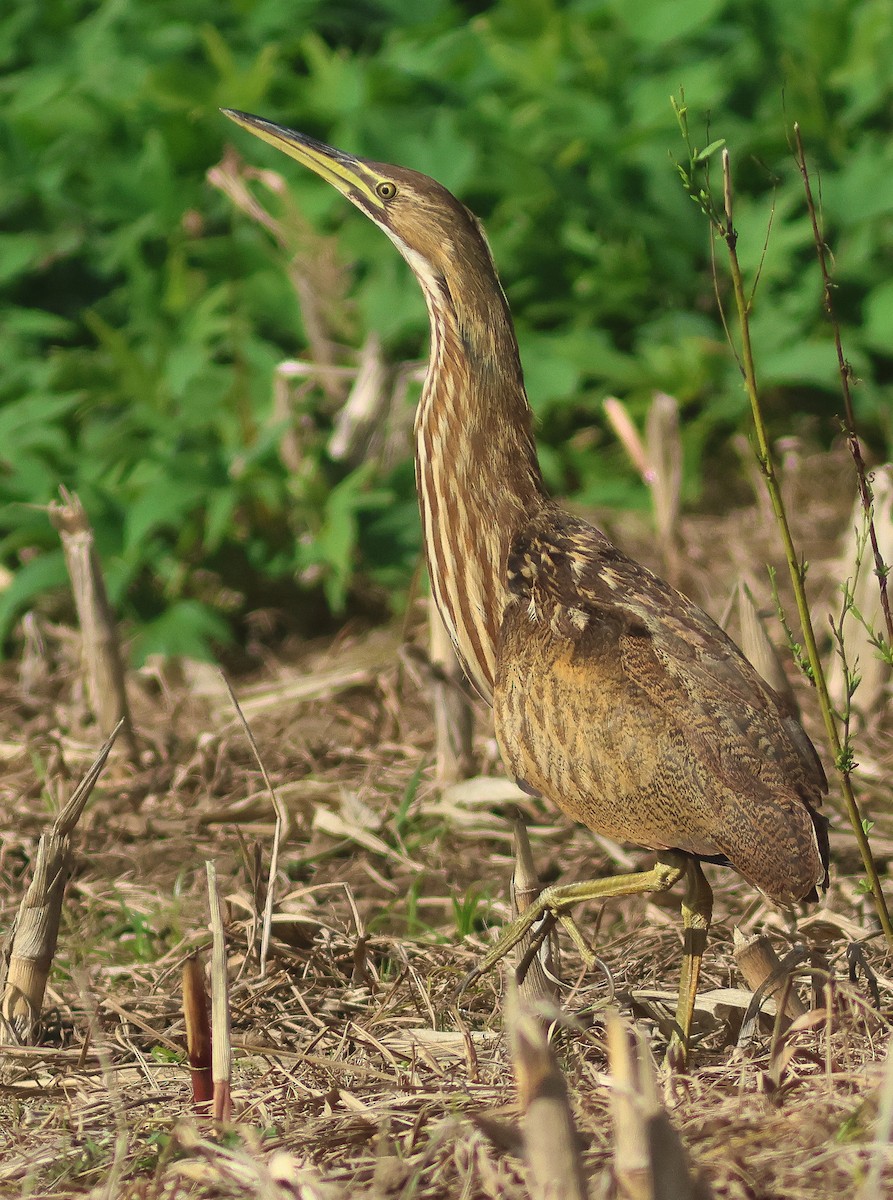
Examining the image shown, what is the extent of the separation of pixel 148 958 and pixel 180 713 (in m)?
1.20

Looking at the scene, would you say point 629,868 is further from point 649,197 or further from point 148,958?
point 649,197

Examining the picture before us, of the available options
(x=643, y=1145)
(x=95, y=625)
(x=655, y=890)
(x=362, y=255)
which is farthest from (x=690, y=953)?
(x=362, y=255)

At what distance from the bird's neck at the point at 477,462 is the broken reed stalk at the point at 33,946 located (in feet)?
2.09

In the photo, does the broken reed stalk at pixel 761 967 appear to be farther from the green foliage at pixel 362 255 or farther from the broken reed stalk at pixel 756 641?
the green foliage at pixel 362 255

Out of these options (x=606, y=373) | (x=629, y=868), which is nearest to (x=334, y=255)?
(x=606, y=373)

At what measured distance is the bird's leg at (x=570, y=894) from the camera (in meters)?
2.23

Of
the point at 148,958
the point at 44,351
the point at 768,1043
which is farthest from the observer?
the point at 44,351

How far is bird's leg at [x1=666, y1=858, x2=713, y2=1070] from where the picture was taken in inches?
83.5

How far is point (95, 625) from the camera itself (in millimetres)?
3432

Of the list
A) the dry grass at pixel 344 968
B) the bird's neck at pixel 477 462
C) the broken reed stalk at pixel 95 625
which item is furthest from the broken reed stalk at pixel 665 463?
the bird's neck at pixel 477 462

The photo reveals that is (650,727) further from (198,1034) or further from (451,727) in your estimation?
(451,727)

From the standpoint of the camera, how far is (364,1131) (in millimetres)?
1881

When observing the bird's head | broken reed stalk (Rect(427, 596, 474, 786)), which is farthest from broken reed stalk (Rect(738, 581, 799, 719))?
the bird's head

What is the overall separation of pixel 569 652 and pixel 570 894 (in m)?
0.35
